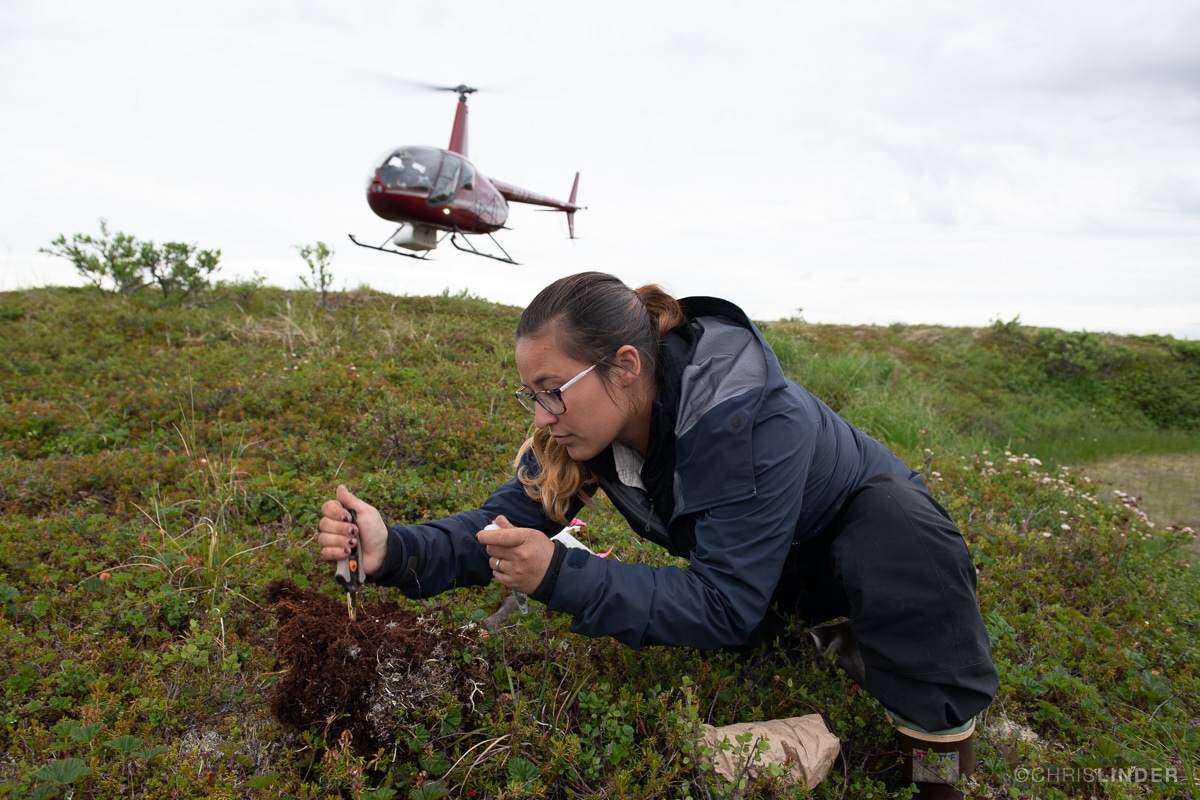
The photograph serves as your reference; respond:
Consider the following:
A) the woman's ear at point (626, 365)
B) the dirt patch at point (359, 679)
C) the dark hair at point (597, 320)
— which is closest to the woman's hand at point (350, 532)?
the dirt patch at point (359, 679)

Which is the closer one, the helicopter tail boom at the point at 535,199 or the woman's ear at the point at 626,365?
the woman's ear at the point at 626,365

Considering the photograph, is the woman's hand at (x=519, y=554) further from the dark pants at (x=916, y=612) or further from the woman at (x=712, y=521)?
the dark pants at (x=916, y=612)

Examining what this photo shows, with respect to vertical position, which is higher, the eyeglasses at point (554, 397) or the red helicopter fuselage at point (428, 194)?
the red helicopter fuselage at point (428, 194)

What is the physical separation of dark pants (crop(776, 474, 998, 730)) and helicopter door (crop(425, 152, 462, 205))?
14.0 meters

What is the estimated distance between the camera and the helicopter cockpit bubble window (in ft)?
47.6

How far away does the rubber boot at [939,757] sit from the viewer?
85.2 inches

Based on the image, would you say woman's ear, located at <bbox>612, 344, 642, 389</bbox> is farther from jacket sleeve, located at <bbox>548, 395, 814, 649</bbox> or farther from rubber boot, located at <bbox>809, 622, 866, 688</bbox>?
rubber boot, located at <bbox>809, 622, 866, 688</bbox>

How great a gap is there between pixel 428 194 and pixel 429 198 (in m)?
0.09

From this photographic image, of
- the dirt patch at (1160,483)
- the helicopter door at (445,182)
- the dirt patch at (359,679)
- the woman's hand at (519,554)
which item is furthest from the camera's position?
the helicopter door at (445,182)

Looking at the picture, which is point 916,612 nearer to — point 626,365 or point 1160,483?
point 626,365

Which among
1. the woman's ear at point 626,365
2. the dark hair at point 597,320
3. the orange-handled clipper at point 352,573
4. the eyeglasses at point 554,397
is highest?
the dark hair at point 597,320

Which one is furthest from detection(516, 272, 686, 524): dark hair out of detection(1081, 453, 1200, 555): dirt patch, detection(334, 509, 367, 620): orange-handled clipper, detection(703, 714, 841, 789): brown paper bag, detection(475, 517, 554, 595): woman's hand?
detection(1081, 453, 1200, 555): dirt patch

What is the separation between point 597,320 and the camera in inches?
90.4

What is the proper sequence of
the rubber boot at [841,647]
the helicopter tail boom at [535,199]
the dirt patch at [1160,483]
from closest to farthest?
the rubber boot at [841,647]
the dirt patch at [1160,483]
the helicopter tail boom at [535,199]
